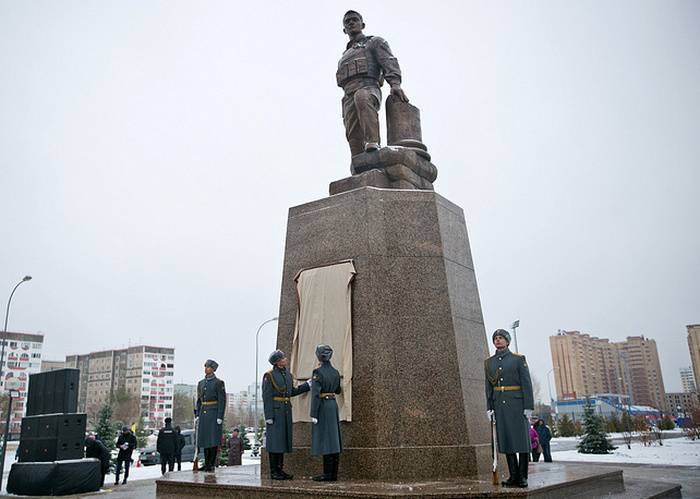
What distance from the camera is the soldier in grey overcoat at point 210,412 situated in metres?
8.17

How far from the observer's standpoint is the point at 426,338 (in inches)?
290

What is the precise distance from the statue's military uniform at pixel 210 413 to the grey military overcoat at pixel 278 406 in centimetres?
144

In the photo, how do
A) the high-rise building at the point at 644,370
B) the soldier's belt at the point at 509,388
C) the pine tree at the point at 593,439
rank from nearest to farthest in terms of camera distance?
the soldier's belt at the point at 509,388 < the pine tree at the point at 593,439 < the high-rise building at the point at 644,370

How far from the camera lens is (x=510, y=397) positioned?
6.16 metres

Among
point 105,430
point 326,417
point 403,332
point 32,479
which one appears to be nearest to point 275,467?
point 326,417

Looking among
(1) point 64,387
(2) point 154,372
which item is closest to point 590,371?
(2) point 154,372

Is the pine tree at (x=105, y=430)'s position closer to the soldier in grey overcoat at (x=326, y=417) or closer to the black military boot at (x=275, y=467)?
the black military boot at (x=275, y=467)

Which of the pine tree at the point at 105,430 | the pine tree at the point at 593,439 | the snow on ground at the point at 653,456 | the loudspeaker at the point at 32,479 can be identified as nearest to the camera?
the loudspeaker at the point at 32,479

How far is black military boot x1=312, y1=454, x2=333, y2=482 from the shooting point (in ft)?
21.4

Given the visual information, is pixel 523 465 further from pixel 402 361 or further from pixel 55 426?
pixel 55 426

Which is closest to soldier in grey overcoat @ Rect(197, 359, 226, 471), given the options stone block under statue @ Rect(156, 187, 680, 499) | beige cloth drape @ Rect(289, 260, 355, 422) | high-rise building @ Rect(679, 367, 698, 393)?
stone block under statue @ Rect(156, 187, 680, 499)

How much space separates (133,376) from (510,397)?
291 ft

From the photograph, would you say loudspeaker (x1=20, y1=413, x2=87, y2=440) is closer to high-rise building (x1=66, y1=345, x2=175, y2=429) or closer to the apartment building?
the apartment building

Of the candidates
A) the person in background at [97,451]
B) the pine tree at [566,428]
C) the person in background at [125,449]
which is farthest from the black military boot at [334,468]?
the pine tree at [566,428]
